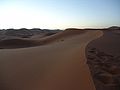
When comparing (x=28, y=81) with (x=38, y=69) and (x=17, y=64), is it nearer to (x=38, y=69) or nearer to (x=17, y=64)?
(x=38, y=69)

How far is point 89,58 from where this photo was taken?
206 inches

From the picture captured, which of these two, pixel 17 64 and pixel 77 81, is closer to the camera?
pixel 77 81

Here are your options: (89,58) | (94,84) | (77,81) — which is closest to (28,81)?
(77,81)

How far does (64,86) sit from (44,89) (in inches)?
12.5

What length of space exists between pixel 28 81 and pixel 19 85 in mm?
209

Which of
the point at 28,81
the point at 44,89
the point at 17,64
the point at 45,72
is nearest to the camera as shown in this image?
the point at 44,89

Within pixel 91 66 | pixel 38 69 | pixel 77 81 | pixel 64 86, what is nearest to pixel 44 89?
pixel 64 86

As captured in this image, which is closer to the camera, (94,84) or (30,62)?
(94,84)

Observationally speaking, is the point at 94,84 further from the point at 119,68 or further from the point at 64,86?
the point at 119,68

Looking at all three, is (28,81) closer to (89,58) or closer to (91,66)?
(91,66)

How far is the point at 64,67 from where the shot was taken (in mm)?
4594

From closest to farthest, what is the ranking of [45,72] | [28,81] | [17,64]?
[28,81]
[45,72]
[17,64]

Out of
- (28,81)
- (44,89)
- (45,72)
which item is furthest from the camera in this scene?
→ (45,72)

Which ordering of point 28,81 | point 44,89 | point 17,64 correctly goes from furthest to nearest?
1. point 17,64
2. point 28,81
3. point 44,89
